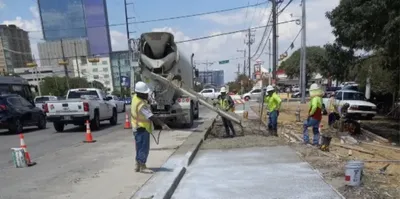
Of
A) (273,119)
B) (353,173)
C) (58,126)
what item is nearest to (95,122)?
(58,126)

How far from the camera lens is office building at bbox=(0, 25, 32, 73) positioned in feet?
170

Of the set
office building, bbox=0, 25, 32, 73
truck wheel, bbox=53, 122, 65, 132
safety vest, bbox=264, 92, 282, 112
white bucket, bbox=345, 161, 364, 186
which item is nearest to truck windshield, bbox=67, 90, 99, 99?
truck wheel, bbox=53, 122, 65, 132

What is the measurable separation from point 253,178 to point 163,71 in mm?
9625

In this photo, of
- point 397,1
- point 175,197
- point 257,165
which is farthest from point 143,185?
point 397,1

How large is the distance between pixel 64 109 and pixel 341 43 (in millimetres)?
12347

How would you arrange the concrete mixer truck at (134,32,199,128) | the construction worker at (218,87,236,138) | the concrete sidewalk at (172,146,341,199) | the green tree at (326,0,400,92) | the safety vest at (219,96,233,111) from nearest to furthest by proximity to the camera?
the concrete sidewalk at (172,146,341,199) → the green tree at (326,0,400,92) → the construction worker at (218,87,236,138) → the safety vest at (219,96,233,111) → the concrete mixer truck at (134,32,199,128)

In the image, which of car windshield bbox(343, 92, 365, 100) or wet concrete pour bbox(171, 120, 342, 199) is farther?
car windshield bbox(343, 92, 365, 100)

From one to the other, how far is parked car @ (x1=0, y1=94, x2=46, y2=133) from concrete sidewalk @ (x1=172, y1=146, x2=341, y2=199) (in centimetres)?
1171

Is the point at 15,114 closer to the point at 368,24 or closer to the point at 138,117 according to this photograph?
the point at 138,117

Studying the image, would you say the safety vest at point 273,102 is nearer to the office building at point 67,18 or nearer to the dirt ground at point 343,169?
the dirt ground at point 343,169

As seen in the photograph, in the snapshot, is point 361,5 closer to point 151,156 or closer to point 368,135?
point 368,135

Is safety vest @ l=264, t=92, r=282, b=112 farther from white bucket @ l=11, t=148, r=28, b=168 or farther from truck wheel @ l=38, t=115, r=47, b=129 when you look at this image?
truck wheel @ l=38, t=115, r=47, b=129

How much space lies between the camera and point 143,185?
21.2 ft

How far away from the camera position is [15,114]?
17.4 metres
